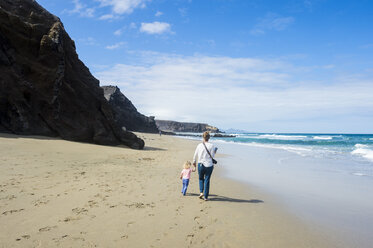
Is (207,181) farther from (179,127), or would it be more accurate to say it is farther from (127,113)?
(179,127)

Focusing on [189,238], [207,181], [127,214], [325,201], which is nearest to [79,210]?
[127,214]

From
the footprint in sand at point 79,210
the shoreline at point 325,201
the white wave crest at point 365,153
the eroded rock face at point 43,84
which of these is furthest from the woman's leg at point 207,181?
the white wave crest at point 365,153

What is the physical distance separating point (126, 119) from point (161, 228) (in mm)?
65005

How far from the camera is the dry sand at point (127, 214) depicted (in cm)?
429

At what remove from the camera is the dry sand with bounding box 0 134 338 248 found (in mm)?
4289

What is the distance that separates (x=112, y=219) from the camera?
5.07 metres

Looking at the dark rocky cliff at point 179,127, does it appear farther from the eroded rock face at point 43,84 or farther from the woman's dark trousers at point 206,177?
the woman's dark trousers at point 206,177

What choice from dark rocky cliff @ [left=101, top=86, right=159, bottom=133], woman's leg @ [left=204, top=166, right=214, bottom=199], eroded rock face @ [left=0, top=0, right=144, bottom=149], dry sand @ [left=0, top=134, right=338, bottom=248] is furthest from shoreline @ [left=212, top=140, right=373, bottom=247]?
dark rocky cliff @ [left=101, top=86, right=159, bottom=133]

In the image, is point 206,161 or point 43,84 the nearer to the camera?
point 206,161

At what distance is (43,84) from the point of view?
16.7 m

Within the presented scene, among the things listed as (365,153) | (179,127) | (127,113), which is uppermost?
(127,113)

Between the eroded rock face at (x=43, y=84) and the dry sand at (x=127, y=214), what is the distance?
22.7 feet

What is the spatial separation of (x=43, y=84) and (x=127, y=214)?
1480 cm

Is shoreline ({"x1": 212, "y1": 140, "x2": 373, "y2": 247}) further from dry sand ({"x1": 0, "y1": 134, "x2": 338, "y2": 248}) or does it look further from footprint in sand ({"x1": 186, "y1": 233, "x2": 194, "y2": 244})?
footprint in sand ({"x1": 186, "y1": 233, "x2": 194, "y2": 244})
